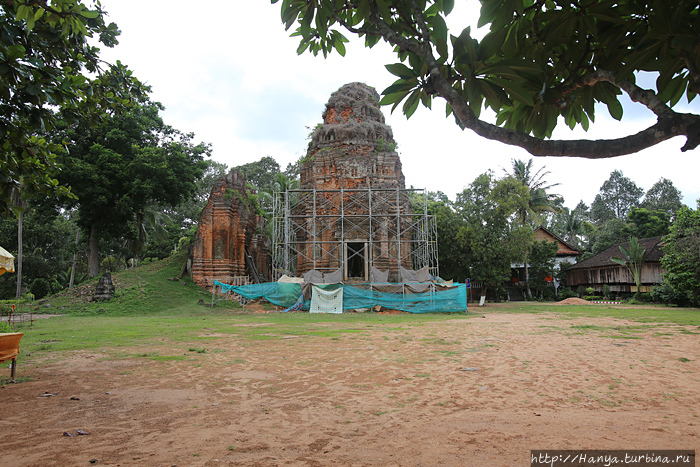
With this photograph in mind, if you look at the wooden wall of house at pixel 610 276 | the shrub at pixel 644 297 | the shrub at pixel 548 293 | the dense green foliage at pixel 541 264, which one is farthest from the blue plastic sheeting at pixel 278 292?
the wooden wall of house at pixel 610 276

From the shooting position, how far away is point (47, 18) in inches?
135

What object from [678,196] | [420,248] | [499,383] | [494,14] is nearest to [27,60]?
[494,14]

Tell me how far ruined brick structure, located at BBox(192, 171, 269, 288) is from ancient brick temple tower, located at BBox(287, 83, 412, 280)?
11.0 ft

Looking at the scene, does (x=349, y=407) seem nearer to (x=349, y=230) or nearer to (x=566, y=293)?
(x=349, y=230)

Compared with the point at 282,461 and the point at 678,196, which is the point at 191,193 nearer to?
the point at 282,461

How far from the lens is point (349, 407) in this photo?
3.98m

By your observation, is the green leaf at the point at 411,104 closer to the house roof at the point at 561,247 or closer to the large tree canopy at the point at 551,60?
the large tree canopy at the point at 551,60

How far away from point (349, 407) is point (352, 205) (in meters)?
18.6

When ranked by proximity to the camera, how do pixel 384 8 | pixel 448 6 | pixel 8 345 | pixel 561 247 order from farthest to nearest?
pixel 561 247
pixel 8 345
pixel 384 8
pixel 448 6

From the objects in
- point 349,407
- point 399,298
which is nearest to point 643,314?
point 399,298

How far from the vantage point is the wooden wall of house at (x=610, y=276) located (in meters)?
26.1

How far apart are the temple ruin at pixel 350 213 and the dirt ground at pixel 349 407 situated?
545 inches

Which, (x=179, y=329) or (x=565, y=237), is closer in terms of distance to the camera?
(x=179, y=329)

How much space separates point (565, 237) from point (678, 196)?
43.0ft
